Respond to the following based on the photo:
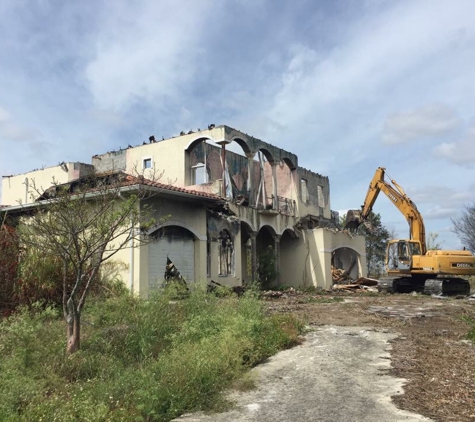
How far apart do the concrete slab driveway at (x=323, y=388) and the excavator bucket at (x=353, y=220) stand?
17.6 meters

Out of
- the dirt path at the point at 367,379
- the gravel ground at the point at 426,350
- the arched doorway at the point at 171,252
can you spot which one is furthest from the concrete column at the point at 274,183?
the dirt path at the point at 367,379

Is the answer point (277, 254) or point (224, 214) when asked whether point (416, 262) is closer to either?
point (277, 254)

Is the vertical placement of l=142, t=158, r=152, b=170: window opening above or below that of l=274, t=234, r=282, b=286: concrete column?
above

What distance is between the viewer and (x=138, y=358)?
7539mm

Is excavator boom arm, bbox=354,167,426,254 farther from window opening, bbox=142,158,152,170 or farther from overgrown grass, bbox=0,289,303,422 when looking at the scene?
overgrown grass, bbox=0,289,303,422

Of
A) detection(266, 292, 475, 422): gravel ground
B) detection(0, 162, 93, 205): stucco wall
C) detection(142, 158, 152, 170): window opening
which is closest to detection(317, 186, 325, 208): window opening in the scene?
detection(142, 158, 152, 170): window opening

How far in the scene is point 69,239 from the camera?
7938 mm

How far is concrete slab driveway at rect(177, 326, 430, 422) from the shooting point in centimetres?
551

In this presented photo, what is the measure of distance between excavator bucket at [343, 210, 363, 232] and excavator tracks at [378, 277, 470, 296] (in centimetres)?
410

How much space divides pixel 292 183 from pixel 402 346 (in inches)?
710

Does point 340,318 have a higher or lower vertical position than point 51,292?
lower

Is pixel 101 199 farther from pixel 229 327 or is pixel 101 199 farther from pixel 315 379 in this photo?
pixel 315 379

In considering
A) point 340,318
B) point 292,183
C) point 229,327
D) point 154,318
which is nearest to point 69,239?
point 154,318

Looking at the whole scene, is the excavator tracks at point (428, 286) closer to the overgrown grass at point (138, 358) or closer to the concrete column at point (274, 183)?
the concrete column at point (274, 183)
